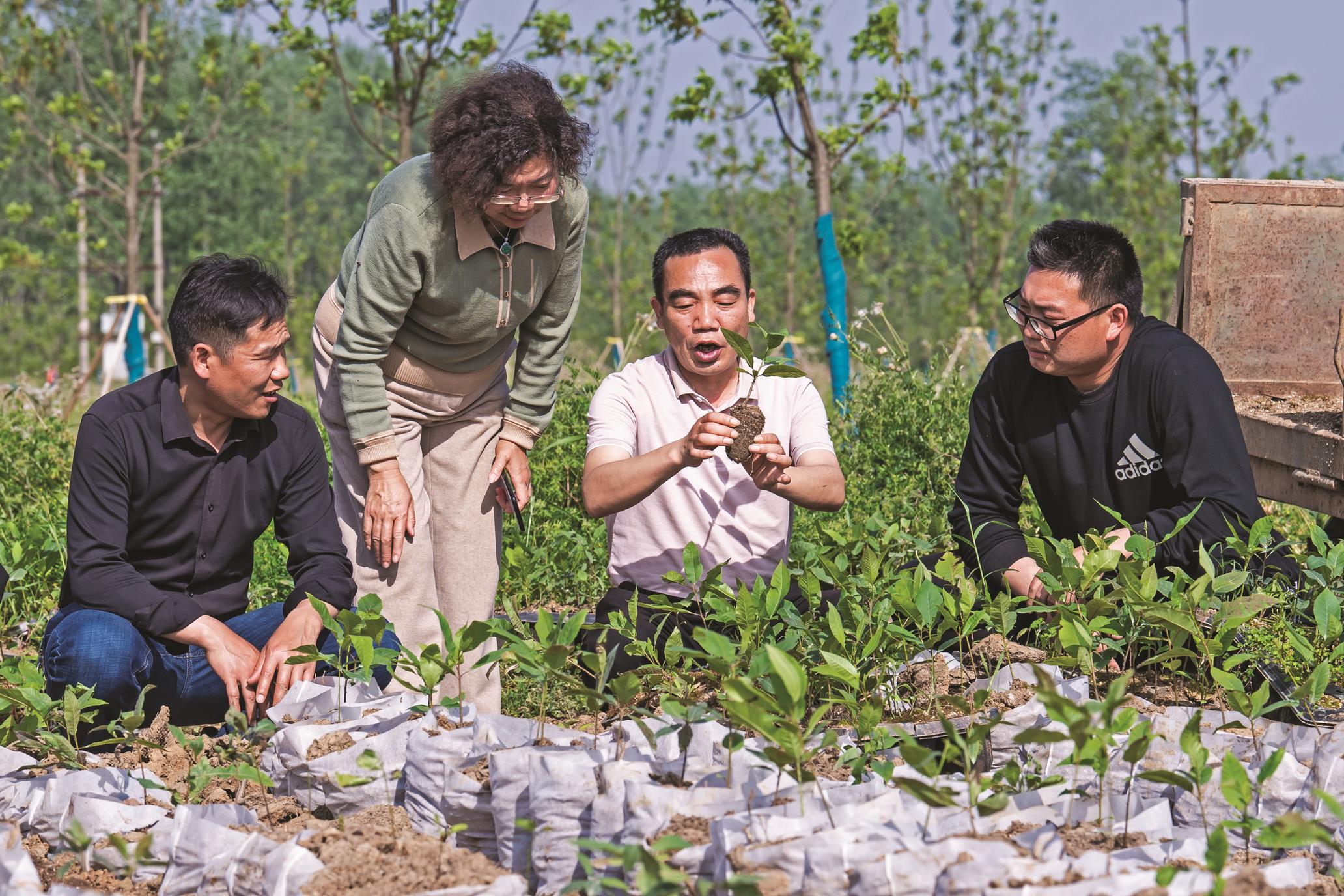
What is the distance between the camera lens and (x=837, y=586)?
2.54 metres

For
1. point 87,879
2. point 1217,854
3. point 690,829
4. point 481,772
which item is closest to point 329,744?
point 481,772

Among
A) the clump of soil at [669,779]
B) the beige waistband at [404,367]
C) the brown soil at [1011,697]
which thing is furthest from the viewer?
the beige waistband at [404,367]

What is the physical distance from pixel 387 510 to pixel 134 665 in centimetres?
68

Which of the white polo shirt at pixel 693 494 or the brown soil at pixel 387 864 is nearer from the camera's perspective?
the brown soil at pixel 387 864

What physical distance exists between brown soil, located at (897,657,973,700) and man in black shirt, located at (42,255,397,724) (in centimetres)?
111

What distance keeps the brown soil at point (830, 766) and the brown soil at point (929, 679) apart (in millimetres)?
313

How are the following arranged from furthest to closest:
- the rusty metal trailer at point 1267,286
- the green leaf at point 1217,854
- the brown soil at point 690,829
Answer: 1. the rusty metal trailer at point 1267,286
2. the brown soil at point 690,829
3. the green leaf at point 1217,854

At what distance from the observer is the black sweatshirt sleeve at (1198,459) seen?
2.72 m

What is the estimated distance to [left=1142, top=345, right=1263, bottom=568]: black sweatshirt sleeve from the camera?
8.92ft

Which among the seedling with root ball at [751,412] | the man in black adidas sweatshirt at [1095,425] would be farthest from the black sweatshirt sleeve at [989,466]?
the seedling with root ball at [751,412]

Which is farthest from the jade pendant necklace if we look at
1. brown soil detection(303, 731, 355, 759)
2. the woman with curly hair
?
brown soil detection(303, 731, 355, 759)

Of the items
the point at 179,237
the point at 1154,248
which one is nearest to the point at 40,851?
the point at 1154,248

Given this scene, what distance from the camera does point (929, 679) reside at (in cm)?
235

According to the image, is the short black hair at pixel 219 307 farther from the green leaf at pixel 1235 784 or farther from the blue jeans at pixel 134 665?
the green leaf at pixel 1235 784
